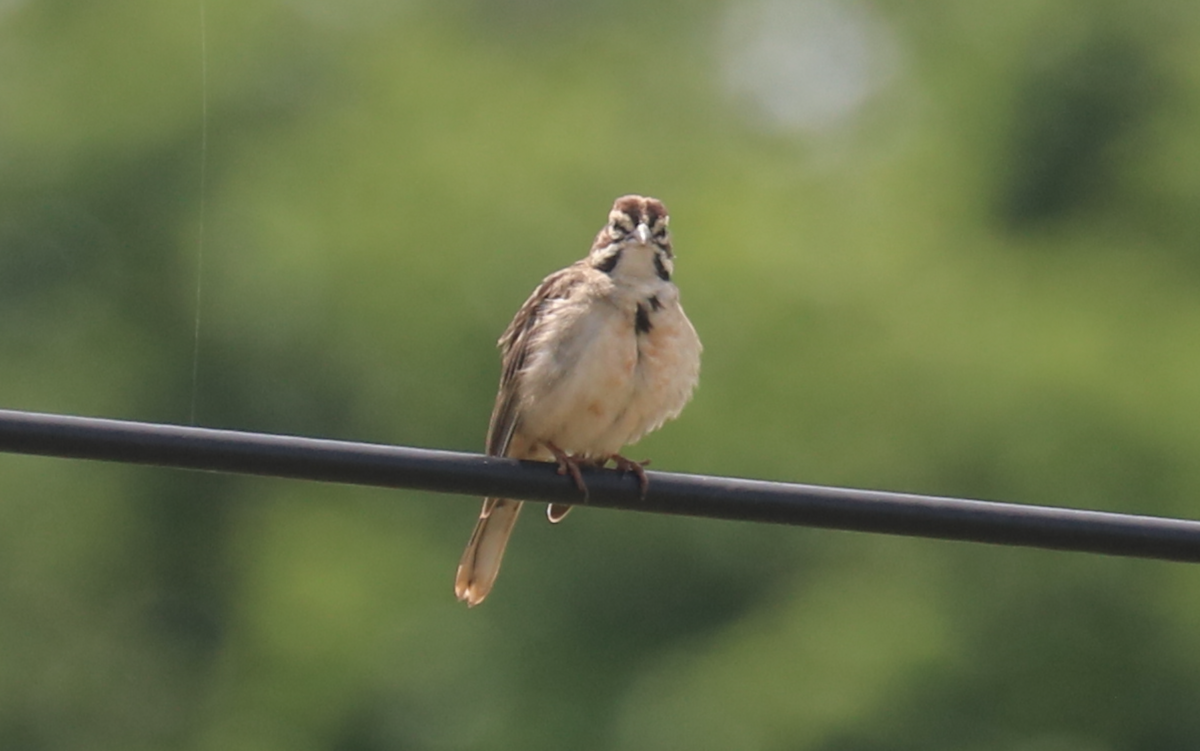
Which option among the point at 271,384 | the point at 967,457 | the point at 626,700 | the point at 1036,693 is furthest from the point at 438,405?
the point at 1036,693

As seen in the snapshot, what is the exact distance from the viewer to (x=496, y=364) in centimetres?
1711

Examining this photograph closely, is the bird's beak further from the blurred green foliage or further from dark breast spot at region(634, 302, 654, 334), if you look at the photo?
the blurred green foliage

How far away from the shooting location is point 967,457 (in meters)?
16.3

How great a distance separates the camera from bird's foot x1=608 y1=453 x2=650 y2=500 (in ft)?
17.9

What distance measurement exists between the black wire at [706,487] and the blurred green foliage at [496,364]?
9562 millimetres

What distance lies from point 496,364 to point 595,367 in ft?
30.7

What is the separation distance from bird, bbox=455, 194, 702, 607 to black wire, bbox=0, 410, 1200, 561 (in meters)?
2.31

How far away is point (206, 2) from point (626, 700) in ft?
31.2

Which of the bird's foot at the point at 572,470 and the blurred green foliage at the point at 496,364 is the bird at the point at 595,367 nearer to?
the bird's foot at the point at 572,470

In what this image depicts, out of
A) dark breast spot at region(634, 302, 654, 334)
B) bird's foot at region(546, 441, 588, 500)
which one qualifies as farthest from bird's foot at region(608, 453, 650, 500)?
dark breast spot at region(634, 302, 654, 334)

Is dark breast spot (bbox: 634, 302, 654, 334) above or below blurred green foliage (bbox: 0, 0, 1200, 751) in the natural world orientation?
above

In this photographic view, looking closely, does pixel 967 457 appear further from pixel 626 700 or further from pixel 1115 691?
pixel 626 700

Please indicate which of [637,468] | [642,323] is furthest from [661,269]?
[637,468]

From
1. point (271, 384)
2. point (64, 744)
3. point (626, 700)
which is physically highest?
point (271, 384)
